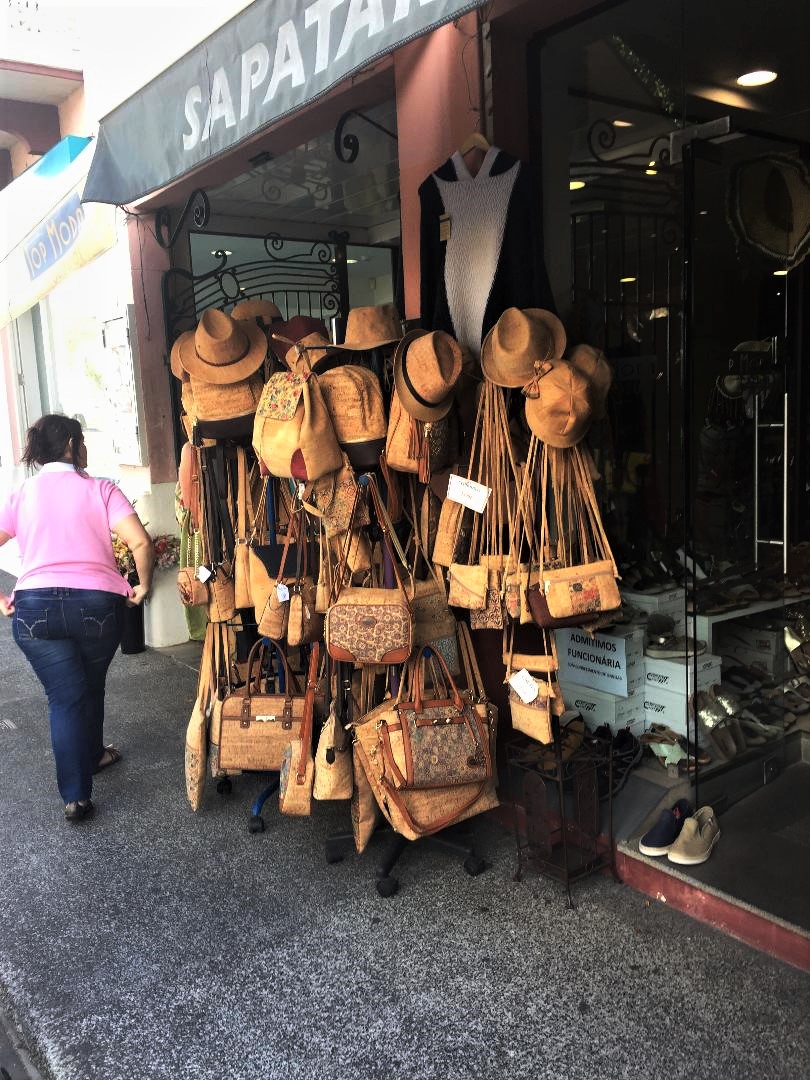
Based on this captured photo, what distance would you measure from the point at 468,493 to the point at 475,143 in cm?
139

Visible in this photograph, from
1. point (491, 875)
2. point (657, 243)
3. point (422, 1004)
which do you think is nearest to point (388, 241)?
point (657, 243)

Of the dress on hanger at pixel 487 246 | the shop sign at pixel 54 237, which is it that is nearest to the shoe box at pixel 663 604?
the dress on hanger at pixel 487 246

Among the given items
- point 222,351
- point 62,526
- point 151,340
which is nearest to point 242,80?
point 222,351

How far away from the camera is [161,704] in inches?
221

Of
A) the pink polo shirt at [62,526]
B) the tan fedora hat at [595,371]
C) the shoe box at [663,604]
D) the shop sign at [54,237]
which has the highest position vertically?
the shop sign at [54,237]

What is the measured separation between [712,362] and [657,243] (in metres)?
0.88

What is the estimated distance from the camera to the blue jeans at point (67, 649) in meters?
3.89

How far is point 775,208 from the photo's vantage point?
4043 millimetres

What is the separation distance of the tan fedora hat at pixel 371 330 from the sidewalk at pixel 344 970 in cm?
202

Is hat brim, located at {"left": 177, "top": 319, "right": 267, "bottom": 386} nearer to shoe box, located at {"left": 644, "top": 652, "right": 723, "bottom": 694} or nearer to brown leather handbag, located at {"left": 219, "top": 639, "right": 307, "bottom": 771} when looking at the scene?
brown leather handbag, located at {"left": 219, "top": 639, "right": 307, "bottom": 771}

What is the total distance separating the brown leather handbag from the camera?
12.0 feet

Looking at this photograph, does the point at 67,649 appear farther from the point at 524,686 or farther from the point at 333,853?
the point at 524,686

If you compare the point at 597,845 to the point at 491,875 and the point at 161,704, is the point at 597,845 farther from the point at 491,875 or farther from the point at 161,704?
the point at 161,704

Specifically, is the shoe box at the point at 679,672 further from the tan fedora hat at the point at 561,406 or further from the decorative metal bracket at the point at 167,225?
the decorative metal bracket at the point at 167,225
